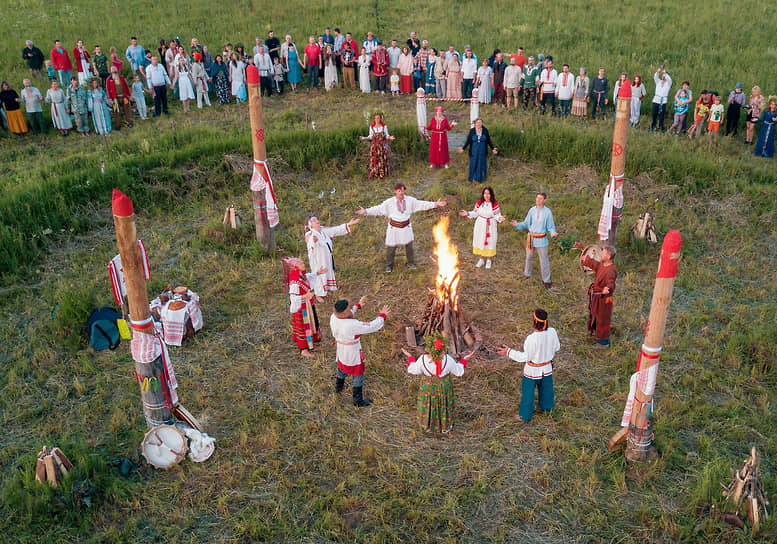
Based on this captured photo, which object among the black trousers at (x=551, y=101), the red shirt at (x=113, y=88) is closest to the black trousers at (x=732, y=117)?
the black trousers at (x=551, y=101)

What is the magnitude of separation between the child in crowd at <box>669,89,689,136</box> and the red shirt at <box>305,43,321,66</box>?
1145 cm

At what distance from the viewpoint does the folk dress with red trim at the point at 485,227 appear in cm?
1221

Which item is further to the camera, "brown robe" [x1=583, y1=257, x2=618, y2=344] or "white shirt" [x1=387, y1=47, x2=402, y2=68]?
"white shirt" [x1=387, y1=47, x2=402, y2=68]

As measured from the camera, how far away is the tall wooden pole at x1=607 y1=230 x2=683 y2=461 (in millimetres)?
7297

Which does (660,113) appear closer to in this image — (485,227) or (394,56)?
(394,56)

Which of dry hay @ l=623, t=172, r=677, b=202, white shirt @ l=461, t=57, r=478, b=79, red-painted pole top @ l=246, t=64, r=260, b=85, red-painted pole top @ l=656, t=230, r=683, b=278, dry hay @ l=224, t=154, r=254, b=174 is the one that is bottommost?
dry hay @ l=623, t=172, r=677, b=202

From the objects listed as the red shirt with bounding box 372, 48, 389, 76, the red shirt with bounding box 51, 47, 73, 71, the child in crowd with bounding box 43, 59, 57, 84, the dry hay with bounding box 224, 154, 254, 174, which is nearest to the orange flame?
the dry hay with bounding box 224, 154, 254, 174

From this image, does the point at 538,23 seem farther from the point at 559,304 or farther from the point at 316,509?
the point at 316,509

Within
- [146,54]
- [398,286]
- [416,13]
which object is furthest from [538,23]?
[398,286]

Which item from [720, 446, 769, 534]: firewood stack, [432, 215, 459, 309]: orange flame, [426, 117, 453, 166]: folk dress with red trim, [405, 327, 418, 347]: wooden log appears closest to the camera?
[720, 446, 769, 534]: firewood stack

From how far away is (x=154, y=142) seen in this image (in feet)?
56.0

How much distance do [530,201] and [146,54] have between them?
14.0m

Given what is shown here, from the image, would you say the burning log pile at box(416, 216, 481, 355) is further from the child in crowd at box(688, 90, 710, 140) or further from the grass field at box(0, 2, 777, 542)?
the child in crowd at box(688, 90, 710, 140)

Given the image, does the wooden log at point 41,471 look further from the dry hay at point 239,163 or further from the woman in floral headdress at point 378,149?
the woman in floral headdress at point 378,149
